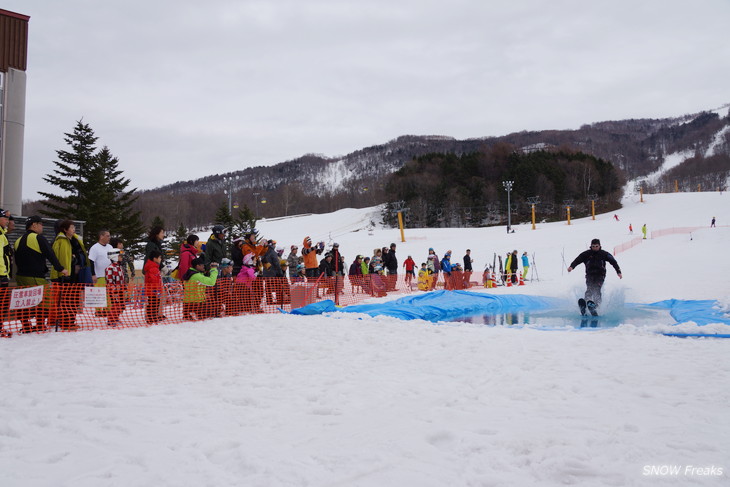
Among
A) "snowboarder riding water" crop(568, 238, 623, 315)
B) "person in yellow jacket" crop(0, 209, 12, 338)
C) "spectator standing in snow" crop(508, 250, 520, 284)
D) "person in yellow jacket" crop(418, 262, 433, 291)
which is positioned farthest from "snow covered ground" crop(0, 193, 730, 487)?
"spectator standing in snow" crop(508, 250, 520, 284)

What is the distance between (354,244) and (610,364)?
142 ft

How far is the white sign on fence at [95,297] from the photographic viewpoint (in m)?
7.94

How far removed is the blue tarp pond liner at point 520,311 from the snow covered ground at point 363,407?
5.75 ft

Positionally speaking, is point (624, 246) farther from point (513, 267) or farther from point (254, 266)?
point (254, 266)

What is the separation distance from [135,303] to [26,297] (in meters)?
2.07

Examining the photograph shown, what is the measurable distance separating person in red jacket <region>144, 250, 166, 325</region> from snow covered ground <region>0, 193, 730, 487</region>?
0.72 meters

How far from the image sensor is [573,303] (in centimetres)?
1194

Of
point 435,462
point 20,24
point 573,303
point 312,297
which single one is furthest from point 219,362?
point 20,24

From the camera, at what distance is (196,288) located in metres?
9.23

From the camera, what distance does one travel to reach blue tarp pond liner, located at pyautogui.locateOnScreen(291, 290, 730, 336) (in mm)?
9188

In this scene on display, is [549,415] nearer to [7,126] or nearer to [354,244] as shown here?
[7,126]

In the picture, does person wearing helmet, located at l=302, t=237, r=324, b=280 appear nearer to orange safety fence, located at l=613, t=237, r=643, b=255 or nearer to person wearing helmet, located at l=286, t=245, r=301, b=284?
person wearing helmet, located at l=286, t=245, r=301, b=284

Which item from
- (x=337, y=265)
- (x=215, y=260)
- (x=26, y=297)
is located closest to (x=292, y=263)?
(x=337, y=265)

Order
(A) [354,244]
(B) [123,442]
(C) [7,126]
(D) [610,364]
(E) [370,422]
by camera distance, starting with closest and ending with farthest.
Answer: (B) [123,442]
(E) [370,422]
(D) [610,364]
(C) [7,126]
(A) [354,244]
